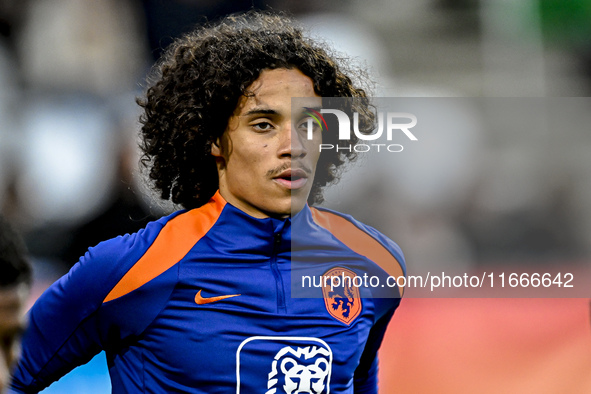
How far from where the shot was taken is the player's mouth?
79.4 inches

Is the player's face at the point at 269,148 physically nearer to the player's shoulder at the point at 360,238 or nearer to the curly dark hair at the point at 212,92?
the curly dark hair at the point at 212,92

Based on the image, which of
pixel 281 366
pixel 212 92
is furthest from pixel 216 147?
pixel 281 366

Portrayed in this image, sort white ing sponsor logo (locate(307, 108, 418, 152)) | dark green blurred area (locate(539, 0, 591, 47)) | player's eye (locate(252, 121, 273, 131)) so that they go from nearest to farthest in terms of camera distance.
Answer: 1. player's eye (locate(252, 121, 273, 131))
2. white ing sponsor logo (locate(307, 108, 418, 152))
3. dark green blurred area (locate(539, 0, 591, 47))

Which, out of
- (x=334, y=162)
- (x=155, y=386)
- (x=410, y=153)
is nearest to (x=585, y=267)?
(x=410, y=153)

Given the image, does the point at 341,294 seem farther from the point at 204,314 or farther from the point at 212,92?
the point at 212,92

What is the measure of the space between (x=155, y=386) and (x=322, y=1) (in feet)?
10.6

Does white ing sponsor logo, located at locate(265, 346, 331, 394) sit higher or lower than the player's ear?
lower

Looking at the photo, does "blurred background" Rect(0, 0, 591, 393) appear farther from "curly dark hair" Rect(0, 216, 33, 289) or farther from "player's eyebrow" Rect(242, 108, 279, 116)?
"curly dark hair" Rect(0, 216, 33, 289)

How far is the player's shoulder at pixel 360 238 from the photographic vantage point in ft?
7.24

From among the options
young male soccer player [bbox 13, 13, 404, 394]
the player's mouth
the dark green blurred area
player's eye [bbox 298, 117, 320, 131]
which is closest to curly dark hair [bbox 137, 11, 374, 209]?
young male soccer player [bbox 13, 13, 404, 394]

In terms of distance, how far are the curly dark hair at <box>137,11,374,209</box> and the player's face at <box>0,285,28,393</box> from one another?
1.08 m

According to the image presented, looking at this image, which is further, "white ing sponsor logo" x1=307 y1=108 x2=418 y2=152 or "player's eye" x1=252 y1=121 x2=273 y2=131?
"white ing sponsor logo" x1=307 y1=108 x2=418 y2=152

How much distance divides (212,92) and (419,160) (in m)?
0.98

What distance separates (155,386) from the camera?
1.95 m
